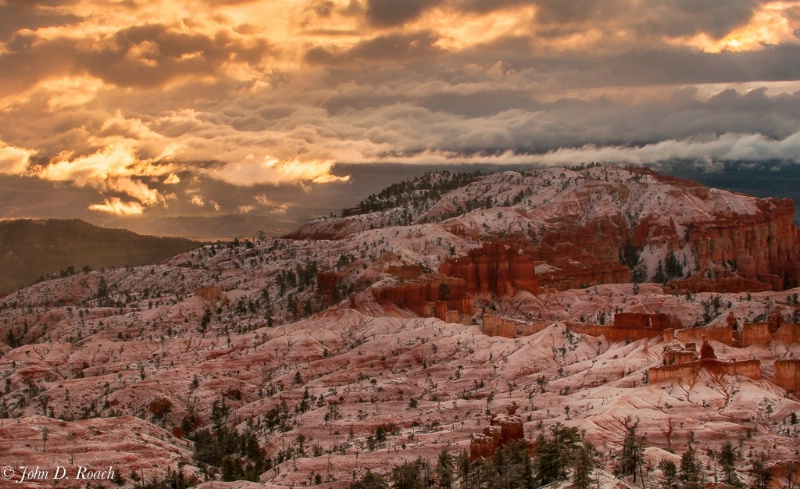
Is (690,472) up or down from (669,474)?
up

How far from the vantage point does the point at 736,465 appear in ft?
293

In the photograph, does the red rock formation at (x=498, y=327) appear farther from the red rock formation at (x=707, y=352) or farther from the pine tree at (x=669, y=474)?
the pine tree at (x=669, y=474)

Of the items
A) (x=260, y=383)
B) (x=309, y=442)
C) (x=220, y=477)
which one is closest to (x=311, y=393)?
(x=260, y=383)

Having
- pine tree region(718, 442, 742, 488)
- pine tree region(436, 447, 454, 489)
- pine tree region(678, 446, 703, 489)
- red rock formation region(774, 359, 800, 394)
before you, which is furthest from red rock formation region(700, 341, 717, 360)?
pine tree region(436, 447, 454, 489)

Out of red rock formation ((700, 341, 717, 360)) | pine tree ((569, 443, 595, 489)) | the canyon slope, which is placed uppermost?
red rock formation ((700, 341, 717, 360))

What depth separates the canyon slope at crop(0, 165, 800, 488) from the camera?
319 ft

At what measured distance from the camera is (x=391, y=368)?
134m

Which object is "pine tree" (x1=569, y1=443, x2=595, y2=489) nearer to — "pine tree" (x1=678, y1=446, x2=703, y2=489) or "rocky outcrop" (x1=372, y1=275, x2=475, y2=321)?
"pine tree" (x1=678, y1=446, x2=703, y2=489)

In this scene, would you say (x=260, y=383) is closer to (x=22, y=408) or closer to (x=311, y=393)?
(x=311, y=393)

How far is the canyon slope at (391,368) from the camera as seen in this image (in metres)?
97.4

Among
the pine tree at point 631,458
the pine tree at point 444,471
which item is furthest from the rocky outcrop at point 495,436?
the pine tree at point 631,458

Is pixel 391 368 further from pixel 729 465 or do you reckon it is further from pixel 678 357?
pixel 729 465

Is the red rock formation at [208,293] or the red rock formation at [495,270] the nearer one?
the red rock formation at [495,270]

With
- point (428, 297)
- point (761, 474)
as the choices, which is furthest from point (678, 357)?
point (428, 297)
